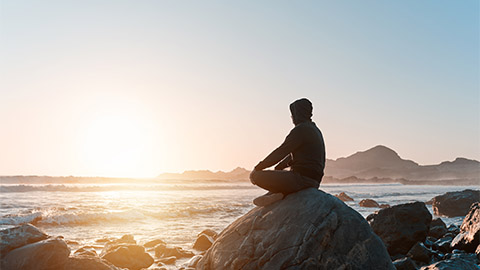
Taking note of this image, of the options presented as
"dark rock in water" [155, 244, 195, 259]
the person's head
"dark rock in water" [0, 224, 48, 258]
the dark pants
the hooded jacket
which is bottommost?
"dark rock in water" [155, 244, 195, 259]

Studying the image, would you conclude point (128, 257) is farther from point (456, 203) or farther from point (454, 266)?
point (456, 203)

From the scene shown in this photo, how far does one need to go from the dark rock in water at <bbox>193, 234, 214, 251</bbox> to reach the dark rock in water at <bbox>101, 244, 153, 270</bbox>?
2600mm

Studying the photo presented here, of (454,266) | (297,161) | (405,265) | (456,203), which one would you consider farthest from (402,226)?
(456,203)

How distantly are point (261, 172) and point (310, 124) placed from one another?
1317mm

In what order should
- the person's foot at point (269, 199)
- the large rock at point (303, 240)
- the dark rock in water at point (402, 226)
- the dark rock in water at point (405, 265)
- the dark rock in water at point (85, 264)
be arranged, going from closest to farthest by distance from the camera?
the large rock at point (303, 240) < the person's foot at point (269, 199) < the dark rock in water at point (85, 264) < the dark rock in water at point (405, 265) < the dark rock in water at point (402, 226)

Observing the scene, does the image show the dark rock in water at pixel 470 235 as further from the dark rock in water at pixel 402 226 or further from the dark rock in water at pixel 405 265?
the dark rock in water at pixel 405 265

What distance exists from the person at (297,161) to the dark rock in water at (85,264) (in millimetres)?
4746

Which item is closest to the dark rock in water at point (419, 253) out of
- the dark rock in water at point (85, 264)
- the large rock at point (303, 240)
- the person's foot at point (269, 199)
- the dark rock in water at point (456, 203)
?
the large rock at point (303, 240)

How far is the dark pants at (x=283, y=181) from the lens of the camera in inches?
270

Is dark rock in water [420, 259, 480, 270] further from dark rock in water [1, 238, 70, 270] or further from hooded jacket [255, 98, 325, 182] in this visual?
dark rock in water [1, 238, 70, 270]

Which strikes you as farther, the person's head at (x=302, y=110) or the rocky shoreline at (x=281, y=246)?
the person's head at (x=302, y=110)

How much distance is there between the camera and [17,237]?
8828 mm

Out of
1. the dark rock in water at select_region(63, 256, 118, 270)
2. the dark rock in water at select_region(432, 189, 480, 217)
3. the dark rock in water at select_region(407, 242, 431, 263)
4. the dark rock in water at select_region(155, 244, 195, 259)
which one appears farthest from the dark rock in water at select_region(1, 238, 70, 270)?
the dark rock in water at select_region(432, 189, 480, 217)

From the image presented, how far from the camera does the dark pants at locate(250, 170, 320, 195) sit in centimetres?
686
